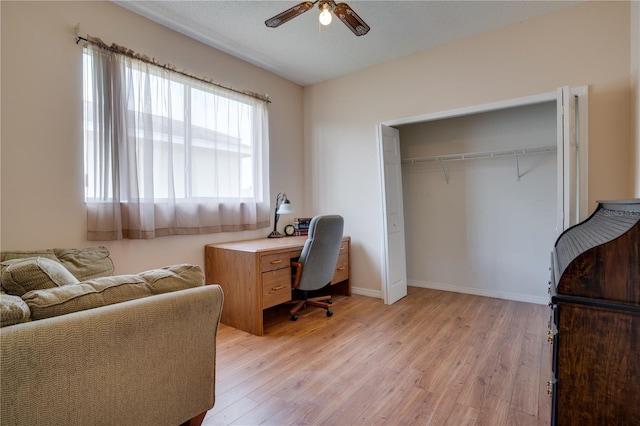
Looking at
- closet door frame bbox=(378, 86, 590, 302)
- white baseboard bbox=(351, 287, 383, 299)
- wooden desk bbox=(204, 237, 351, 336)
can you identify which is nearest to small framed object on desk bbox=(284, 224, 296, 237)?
wooden desk bbox=(204, 237, 351, 336)

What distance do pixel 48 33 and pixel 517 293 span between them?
15.8 feet

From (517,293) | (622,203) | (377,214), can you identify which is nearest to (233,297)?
(377,214)

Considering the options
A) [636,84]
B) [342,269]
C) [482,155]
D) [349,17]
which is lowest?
[342,269]

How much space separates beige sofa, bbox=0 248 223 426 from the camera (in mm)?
920

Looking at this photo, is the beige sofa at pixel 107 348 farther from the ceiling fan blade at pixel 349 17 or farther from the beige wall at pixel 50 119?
the ceiling fan blade at pixel 349 17

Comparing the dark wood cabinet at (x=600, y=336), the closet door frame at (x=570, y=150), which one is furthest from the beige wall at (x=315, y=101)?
the dark wood cabinet at (x=600, y=336)

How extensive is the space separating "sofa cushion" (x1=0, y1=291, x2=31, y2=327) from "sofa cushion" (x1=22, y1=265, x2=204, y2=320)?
0.03m

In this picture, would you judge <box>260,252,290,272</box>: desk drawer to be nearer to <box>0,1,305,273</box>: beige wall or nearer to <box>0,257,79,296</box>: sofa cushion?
<box>0,1,305,273</box>: beige wall

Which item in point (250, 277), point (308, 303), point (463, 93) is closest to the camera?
point (250, 277)

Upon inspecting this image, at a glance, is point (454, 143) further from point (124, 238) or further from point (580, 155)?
point (124, 238)

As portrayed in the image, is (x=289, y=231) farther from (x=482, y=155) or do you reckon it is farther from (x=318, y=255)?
(x=482, y=155)

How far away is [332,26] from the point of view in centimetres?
290

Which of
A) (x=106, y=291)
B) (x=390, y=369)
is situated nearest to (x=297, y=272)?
(x=390, y=369)

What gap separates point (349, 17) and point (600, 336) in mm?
2192
